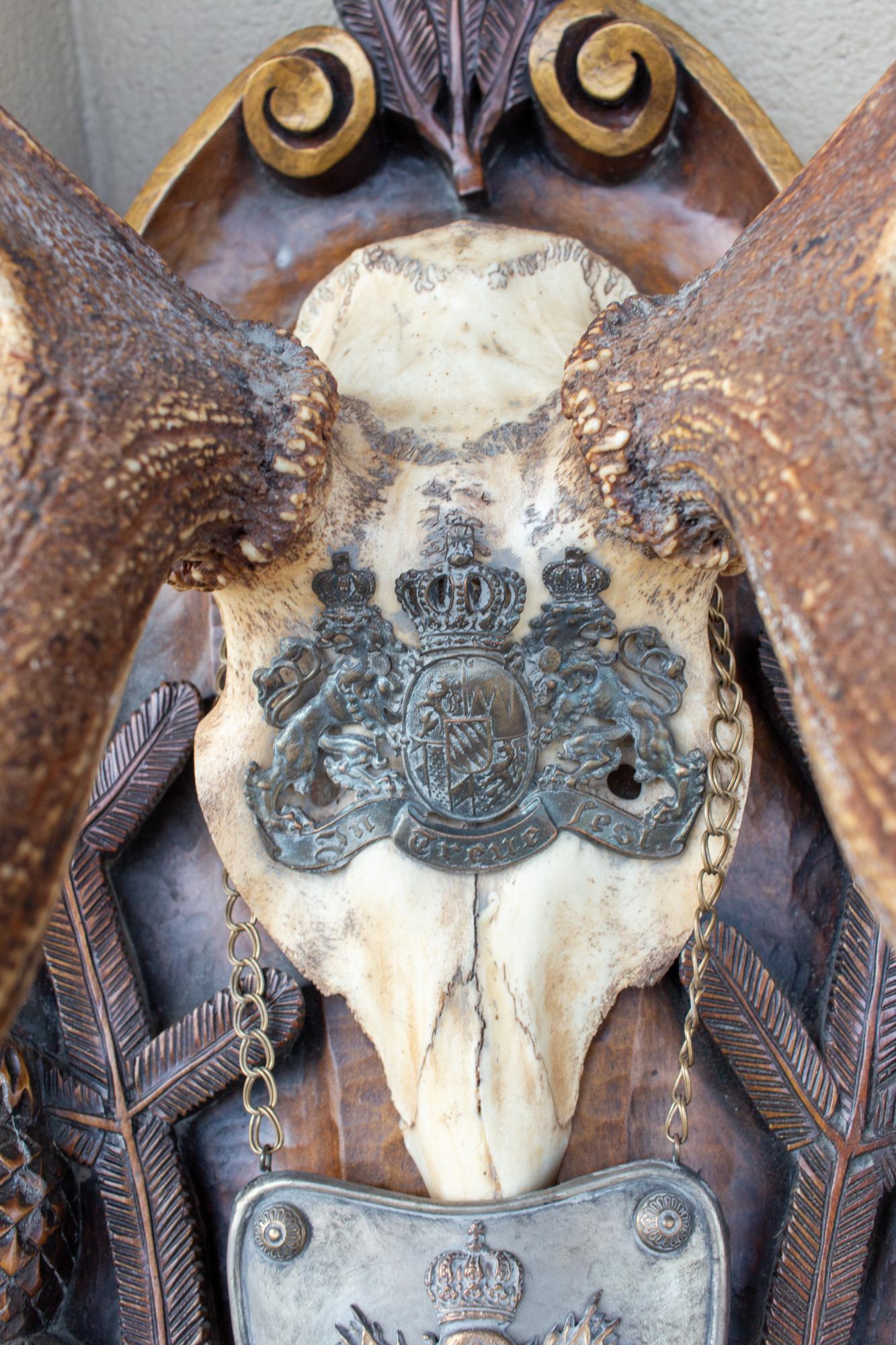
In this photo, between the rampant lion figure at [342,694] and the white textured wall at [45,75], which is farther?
the white textured wall at [45,75]

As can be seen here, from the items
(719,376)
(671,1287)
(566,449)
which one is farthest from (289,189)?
(671,1287)

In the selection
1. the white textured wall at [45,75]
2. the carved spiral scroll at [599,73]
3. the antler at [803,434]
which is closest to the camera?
the antler at [803,434]

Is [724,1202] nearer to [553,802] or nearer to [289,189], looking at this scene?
[553,802]

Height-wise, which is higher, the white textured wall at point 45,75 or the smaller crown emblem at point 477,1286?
the white textured wall at point 45,75

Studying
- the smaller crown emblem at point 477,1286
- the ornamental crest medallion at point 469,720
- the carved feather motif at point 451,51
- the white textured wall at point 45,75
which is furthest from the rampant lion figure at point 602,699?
the white textured wall at point 45,75

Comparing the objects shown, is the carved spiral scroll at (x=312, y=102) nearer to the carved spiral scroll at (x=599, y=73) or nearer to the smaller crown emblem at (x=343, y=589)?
the carved spiral scroll at (x=599, y=73)

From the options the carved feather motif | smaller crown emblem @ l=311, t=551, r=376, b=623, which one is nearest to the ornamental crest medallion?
smaller crown emblem @ l=311, t=551, r=376, b=623

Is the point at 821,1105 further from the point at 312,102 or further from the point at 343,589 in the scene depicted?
the point at 312,102

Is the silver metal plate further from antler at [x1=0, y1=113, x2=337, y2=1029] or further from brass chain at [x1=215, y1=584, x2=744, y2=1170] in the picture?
antler at [x1=0, y1=113, x2=337, y2=1029]
